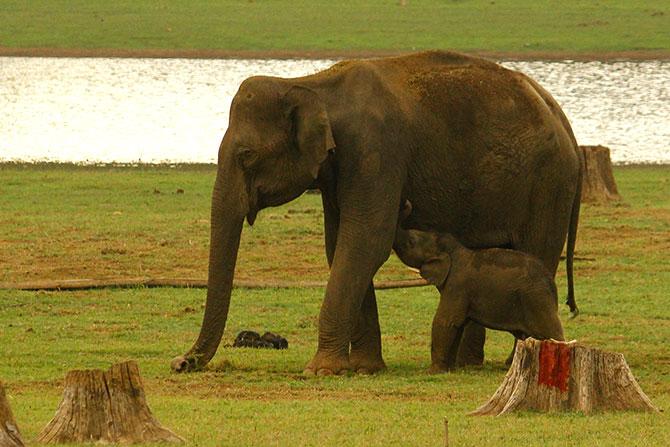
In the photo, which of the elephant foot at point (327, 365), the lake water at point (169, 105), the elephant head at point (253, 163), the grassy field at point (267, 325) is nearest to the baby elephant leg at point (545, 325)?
the grassy field at point (267, 325)

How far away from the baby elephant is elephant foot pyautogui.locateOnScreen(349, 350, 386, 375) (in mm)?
490

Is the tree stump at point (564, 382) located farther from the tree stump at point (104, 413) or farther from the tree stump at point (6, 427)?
the tree stump at point (6, 427)

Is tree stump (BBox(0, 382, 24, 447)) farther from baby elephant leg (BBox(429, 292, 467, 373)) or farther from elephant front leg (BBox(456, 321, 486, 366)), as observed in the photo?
elephant front leg (BBox(456, 321, 486, 366))

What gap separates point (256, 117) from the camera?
45.3ft

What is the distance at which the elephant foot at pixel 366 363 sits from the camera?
14.3m

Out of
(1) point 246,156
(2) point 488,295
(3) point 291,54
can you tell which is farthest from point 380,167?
(3) point 291,54

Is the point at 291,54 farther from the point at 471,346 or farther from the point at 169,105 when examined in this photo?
the point at 471,346

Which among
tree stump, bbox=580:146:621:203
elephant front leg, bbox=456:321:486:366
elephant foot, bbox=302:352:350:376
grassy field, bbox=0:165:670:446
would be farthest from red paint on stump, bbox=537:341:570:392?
tree stump, bbox=580:146:621:203

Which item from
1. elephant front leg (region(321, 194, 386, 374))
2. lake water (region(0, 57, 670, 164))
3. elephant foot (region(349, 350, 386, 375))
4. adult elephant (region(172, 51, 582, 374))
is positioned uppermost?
adult elephant (region(172, 51, 582, 374))

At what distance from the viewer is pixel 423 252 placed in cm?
1419

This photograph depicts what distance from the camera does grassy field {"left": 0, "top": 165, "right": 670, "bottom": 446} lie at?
11164 mm

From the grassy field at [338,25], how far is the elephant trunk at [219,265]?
147ft

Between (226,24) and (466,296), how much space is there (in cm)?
5056

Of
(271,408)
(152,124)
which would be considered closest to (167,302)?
(271,408)
